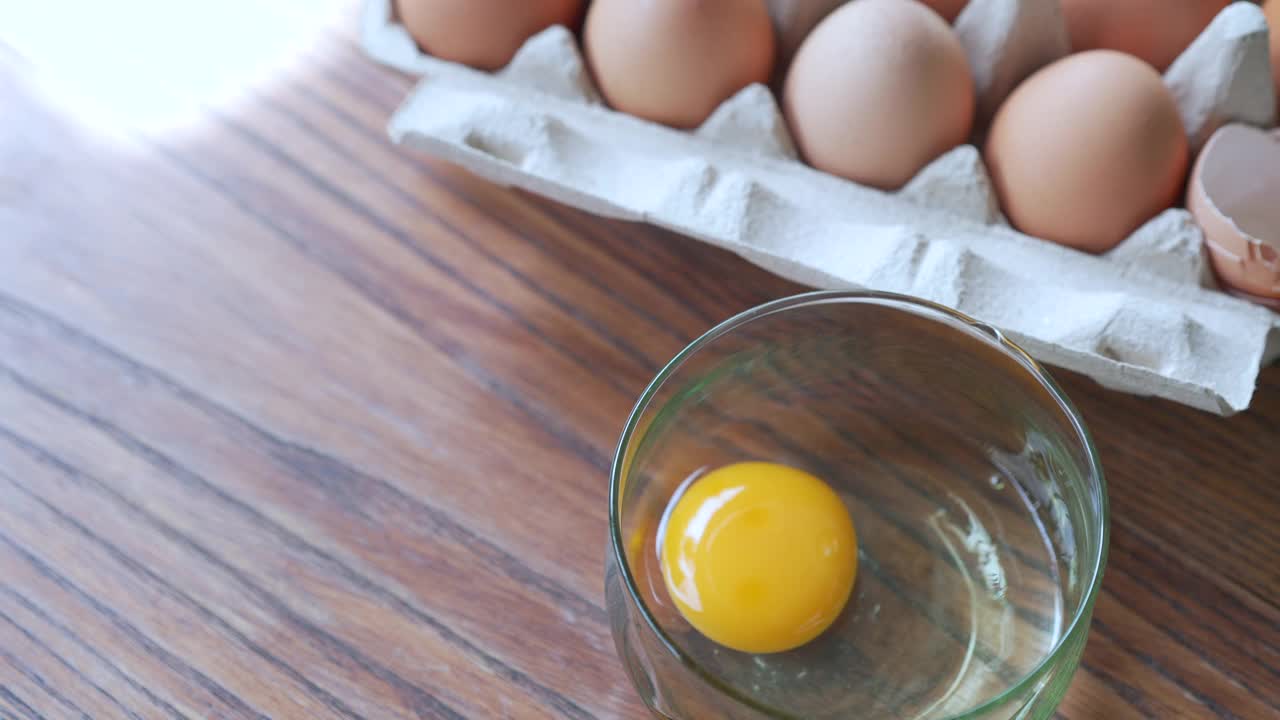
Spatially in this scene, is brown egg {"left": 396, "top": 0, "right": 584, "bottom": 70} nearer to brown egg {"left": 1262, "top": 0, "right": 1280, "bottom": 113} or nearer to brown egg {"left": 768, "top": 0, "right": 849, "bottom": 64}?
brown egg {"left": 768, "top": 0, "right": 849, "bottom": 64}

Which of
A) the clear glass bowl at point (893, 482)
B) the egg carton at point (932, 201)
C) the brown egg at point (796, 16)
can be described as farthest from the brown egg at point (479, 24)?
the clear glass bowl at point (893, 482)

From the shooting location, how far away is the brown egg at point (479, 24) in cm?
67

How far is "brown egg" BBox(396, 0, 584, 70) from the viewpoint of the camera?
67 cm

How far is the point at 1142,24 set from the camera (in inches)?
25.3

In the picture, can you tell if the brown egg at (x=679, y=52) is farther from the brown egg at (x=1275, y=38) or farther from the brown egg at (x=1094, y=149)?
the brown egg at (x=1275, y=38)

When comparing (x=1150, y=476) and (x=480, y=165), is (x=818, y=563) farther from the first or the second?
(x=480, y=165)

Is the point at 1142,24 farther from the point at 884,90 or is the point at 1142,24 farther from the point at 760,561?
the point at 760,561

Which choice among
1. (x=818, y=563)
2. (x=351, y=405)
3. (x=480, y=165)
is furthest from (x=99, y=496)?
(x=818, y=563)

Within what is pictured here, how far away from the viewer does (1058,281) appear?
602 millimetres

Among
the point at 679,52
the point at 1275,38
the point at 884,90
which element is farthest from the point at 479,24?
the point at 1275,38

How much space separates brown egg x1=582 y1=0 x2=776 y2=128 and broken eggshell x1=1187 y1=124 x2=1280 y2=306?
0.26 m

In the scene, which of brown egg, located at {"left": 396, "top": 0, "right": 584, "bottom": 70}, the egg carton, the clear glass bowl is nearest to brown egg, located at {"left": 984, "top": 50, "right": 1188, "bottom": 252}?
the egg carton

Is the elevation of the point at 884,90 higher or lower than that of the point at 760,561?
higher

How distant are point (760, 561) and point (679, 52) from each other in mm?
303
